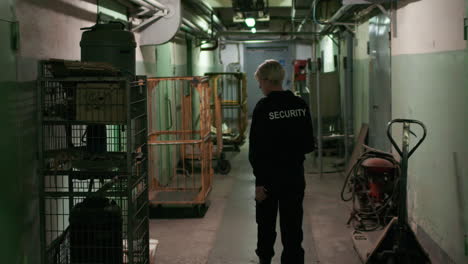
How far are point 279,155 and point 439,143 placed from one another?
4.30 feet

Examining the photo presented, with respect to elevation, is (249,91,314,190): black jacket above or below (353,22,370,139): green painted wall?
below

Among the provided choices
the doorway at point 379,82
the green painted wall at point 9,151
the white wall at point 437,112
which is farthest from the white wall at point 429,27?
the green painted wall at point 9,151

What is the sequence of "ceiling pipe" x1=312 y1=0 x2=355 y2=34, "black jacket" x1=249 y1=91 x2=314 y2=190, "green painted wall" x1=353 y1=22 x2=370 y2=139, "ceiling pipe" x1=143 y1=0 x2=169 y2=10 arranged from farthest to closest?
"green painted wall" x1=353 y1=22 x2=370 y2=139 → "ceiling pipe" x1=312 y1=0 x2=355 y2=34 → "ceiling pipe" x1=143 y1=0 x2=169 y2=10 → "black jacket" x1=249 y1=91 x2=314 y2=190

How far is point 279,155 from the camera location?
139 inches

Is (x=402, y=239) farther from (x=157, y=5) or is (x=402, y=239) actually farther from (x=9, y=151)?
(x=157, y=5)

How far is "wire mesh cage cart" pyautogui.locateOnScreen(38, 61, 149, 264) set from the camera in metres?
3.15

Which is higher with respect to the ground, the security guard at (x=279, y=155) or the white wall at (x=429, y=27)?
the white wall at (x=429, y=27)

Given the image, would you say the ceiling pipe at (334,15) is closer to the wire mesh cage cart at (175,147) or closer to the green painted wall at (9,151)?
the wire mesh cage cart at (175,147)

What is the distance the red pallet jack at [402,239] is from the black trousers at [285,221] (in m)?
0.69

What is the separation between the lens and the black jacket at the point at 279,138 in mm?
3496

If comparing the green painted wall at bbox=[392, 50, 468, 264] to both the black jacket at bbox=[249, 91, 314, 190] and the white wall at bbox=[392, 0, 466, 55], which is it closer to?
the white wall at bbox=[392, 0, 466, 55]

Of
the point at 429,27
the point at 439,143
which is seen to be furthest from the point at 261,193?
the point at 429,27

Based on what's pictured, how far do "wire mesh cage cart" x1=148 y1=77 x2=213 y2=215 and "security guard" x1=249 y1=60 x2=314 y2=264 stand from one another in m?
2.16

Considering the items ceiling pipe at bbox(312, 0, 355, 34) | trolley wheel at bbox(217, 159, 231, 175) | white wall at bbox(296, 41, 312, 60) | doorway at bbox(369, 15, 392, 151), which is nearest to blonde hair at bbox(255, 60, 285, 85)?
doorway at bbox(369, 15, 392, 151)
